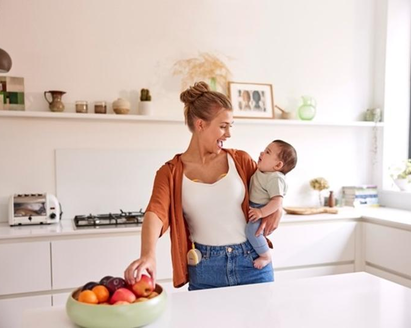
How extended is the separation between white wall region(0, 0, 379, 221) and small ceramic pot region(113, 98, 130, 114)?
125 millimetres

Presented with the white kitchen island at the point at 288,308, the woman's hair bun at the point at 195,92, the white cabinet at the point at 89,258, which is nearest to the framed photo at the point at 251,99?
the white cabinet at the point at 89,258

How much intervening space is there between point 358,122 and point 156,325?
3.12 meters

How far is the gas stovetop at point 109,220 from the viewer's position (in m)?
2.89

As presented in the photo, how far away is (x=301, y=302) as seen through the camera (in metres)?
1.48

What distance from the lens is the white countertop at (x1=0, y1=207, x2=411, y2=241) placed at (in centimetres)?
268

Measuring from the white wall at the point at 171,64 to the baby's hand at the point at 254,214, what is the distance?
1749 mm

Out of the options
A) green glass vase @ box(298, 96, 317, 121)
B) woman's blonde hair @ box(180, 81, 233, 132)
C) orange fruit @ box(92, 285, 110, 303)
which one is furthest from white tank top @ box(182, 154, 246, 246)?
green glass vase @ box(298, 96, 317, 121)

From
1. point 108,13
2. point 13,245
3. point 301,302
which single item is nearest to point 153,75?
point 108,13

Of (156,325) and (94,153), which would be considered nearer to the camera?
(156,325)

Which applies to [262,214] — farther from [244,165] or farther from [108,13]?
[108,13]

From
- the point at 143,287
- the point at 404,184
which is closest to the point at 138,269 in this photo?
the point at 143,287

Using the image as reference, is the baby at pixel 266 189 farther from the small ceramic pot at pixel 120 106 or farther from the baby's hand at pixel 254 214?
the small ceramic pot at pixel 120 106

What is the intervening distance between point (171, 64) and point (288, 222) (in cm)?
149

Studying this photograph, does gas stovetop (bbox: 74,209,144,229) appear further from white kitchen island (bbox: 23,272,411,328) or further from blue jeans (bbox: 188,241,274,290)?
white kitchen island (bbox: 23,272,411,328)
